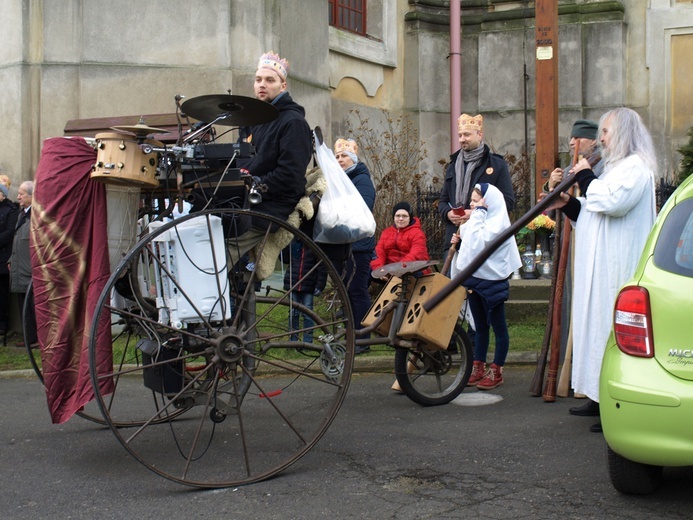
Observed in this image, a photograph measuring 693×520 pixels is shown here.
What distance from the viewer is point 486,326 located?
8.03 m

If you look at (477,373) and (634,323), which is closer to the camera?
(634,323)

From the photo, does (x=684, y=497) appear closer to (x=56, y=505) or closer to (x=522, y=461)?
(x=522, y=461)

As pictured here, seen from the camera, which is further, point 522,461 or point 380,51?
point 380,51

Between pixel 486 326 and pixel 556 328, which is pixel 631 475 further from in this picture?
pixel 486 326

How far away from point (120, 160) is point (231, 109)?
643 mm

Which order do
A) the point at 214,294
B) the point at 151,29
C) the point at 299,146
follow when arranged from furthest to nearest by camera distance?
the point at 151,29 < the point at 299,146 < the point at 214,294

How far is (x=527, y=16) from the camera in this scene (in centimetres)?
1831

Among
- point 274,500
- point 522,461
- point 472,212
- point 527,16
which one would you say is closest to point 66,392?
point 274,500

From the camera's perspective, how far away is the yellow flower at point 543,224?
11266 mm

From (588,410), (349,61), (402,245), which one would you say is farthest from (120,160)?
(349,61)

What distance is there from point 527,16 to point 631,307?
14.4 m

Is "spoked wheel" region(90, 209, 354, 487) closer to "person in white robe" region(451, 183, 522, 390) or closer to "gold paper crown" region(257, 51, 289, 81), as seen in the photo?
"gold paper crown" region(257, 51, 289, 81)

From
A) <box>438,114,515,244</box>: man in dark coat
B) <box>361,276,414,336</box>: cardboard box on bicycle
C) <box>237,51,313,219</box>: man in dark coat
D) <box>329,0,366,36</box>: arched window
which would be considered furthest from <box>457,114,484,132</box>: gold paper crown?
<box>329,0,366,36</box>: arched window

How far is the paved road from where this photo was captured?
490cm
